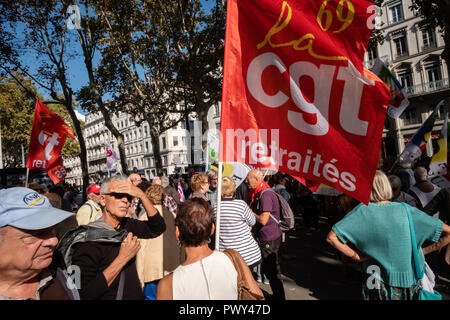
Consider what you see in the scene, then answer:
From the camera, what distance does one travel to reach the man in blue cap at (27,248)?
4.52 feet

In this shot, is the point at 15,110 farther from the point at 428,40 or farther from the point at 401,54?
the point at 428,40

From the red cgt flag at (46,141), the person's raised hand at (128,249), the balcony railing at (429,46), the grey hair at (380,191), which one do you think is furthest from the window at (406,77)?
the person's raised hand at (128,249)

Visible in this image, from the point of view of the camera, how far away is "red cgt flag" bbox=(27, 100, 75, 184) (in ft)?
20.0

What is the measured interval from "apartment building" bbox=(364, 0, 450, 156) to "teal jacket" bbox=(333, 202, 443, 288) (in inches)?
1216

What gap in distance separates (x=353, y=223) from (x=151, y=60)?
15555 mm

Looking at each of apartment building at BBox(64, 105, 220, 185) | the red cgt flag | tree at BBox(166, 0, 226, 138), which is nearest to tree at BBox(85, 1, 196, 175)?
tree at BBox(166, 0, 226, 138)

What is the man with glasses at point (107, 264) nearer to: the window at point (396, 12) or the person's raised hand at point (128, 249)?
the person's raised hand at point (128, 249)

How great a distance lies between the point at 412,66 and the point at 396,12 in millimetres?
6110

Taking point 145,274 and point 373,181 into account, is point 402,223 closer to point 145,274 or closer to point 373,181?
point 373,181

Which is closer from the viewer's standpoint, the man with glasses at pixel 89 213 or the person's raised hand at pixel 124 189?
the person's raised hand at pixel 124 189

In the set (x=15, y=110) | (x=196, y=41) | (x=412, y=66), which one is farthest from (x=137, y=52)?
(x=412, y=66)

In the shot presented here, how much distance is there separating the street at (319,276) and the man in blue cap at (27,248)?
3.62 meters
